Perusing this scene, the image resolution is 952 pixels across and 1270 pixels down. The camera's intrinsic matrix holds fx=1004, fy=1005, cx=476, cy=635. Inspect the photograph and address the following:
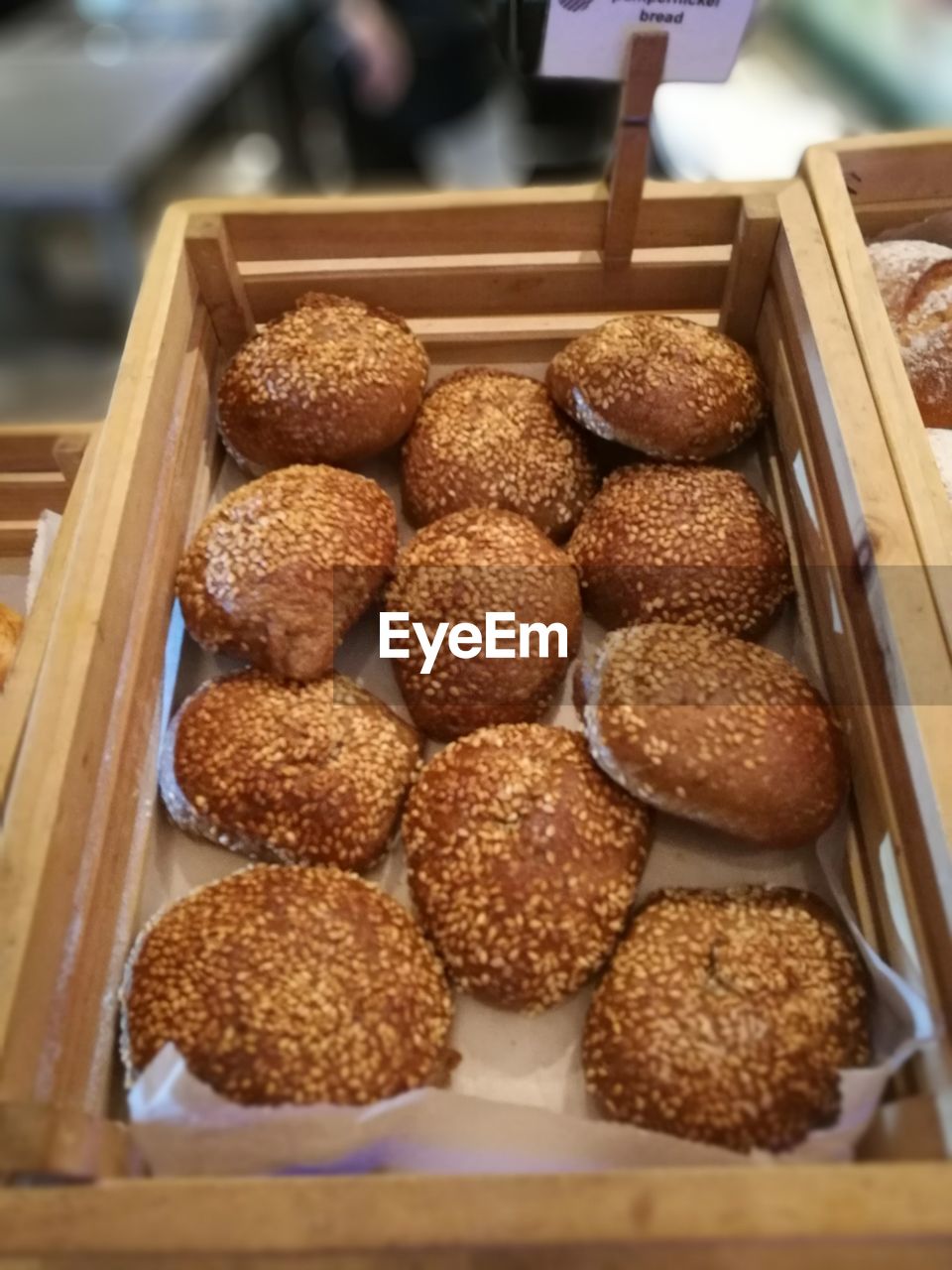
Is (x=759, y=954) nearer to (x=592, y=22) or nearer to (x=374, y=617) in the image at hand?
(x=374, y=617)

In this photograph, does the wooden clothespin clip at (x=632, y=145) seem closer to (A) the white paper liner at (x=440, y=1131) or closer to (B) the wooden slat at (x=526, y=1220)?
(A) the white paper liner at (x=440, y=1131)

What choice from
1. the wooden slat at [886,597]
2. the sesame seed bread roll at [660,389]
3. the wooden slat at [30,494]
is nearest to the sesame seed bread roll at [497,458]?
the sesame seed bread roll at [660,389]

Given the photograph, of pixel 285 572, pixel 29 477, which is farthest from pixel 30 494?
pixel 285 572

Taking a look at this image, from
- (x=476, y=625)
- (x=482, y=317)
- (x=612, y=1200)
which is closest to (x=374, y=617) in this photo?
(x=476, y=625)

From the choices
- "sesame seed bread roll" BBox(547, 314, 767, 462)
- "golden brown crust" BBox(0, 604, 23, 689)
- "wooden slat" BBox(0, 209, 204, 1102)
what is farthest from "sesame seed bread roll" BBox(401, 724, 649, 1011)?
"golden brown crust" BBox(0, 604, 23, 689)

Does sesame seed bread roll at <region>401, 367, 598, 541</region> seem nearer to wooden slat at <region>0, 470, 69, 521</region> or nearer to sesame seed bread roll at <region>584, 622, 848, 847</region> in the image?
sesame seed bread roll at <region>584, 622, 848, 847</region>

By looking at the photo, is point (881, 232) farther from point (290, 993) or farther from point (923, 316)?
point (290, 993)
